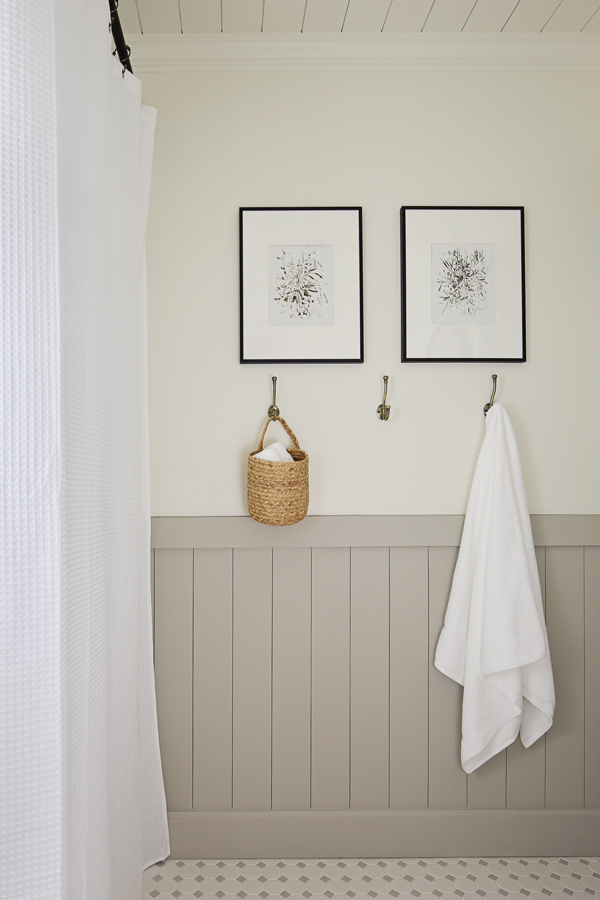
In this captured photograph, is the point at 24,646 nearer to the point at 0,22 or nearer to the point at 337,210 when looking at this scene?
the point at 0,22

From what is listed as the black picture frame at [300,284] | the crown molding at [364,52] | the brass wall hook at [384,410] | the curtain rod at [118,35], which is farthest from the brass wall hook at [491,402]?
the curtain rod at [118,35]

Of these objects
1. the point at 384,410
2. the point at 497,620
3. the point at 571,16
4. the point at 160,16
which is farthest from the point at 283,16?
the point at 497,620

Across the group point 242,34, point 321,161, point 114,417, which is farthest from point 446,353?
point 242,34

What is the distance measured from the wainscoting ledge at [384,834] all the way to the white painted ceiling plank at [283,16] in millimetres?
2112

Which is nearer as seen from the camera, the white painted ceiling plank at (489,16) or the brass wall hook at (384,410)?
the white painted ceiling plank at (489,16)

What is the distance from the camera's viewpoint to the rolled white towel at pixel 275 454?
1475 millimetres

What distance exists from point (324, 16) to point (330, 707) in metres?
1.83

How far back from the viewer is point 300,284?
1594mm

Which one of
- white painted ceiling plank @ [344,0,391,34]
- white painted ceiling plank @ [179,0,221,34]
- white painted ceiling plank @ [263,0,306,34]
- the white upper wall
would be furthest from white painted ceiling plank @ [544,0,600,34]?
white painted ceiling plank @ [179,0,221,34]

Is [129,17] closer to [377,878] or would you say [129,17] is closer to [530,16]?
[530,16]

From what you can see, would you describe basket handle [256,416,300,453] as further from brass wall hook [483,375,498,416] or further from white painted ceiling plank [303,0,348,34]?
white painted ceiling plank [303,0,348,34]

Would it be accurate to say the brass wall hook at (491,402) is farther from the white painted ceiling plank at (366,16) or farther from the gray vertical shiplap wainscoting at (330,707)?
the white painted ceiling plank at (366,16)

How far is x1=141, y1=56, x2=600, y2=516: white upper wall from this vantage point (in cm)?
160

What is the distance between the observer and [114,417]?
3.95ft
